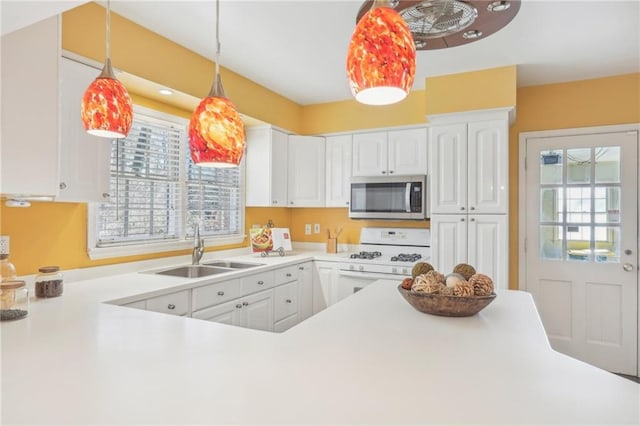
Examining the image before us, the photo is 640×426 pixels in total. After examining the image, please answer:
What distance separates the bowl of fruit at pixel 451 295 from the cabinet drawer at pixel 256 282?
1552 mm

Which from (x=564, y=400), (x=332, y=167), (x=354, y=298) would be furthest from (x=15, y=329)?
(x=332, y=167)

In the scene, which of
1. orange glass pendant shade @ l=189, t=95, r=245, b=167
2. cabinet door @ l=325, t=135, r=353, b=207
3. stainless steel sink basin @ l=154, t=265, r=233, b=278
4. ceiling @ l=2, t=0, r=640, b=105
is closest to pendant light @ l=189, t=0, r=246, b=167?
orange glass pendant shade @ l=189, t=95, r=245, b=167

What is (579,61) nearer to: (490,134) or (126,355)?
(490,134)

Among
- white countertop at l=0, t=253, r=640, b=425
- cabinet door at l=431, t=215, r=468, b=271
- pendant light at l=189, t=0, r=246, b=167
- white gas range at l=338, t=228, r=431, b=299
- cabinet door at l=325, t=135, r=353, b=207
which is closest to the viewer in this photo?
white countertop at l=0, t=253, r=640, b=425

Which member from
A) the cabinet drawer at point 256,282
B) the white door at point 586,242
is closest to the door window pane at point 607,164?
the white door at point 586,242

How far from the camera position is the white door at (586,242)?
3.19 m

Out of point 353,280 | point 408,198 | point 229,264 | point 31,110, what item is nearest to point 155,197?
point 229,264

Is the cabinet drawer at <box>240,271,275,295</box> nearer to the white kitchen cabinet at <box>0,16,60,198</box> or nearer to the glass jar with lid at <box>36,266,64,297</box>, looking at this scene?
the glass jar with lid at <box>36,266,64,297</box>

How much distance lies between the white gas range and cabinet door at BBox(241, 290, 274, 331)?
797 millimetres

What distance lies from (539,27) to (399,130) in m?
1.47

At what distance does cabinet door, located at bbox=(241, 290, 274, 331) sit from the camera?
278 centimetres

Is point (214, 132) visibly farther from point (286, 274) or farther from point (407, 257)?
point (407, 257)

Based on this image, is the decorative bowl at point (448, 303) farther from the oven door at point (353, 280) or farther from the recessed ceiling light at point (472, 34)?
the oven door at point (353, 280)

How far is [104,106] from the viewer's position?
1.33 meters
